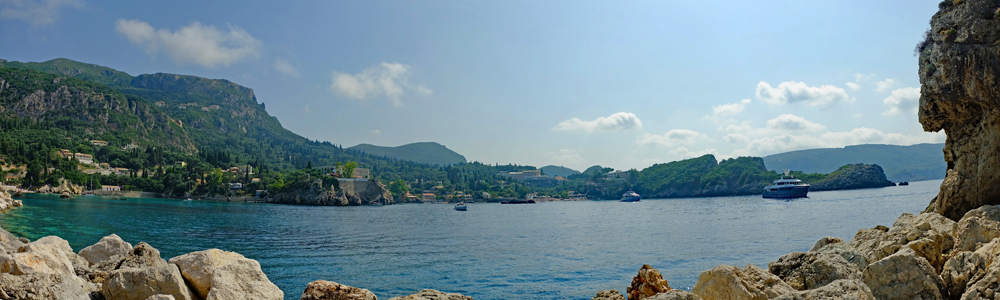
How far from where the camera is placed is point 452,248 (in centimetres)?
2575

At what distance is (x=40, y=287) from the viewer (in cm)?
528

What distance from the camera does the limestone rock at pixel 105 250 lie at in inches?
371

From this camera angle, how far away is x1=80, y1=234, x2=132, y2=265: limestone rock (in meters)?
9.42

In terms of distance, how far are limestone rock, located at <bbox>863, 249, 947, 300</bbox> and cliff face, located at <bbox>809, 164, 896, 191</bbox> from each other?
402 ft

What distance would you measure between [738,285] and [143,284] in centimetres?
812

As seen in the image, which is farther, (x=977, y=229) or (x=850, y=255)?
(x=977, y=229)

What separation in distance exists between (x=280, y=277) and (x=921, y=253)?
58.0ft

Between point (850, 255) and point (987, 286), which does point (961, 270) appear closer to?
point (987, 286)

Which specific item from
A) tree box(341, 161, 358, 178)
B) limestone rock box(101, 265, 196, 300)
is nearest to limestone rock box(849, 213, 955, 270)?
limestone rock box(101, 265, 196, 300)

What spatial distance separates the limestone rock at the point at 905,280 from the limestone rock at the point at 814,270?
0.41 meters

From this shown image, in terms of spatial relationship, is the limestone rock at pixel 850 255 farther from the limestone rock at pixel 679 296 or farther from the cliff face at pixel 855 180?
the cliff face at pixel 855 180

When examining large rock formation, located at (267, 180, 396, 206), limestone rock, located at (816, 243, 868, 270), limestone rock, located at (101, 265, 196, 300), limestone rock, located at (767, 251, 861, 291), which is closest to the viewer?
limestone rock, located at (101, 265, 196, 300)

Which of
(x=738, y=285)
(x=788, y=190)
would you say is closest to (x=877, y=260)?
(x=738, y=285)

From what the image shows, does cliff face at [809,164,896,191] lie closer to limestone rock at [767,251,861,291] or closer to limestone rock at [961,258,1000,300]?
limestone rock at [767,251,861,291]
